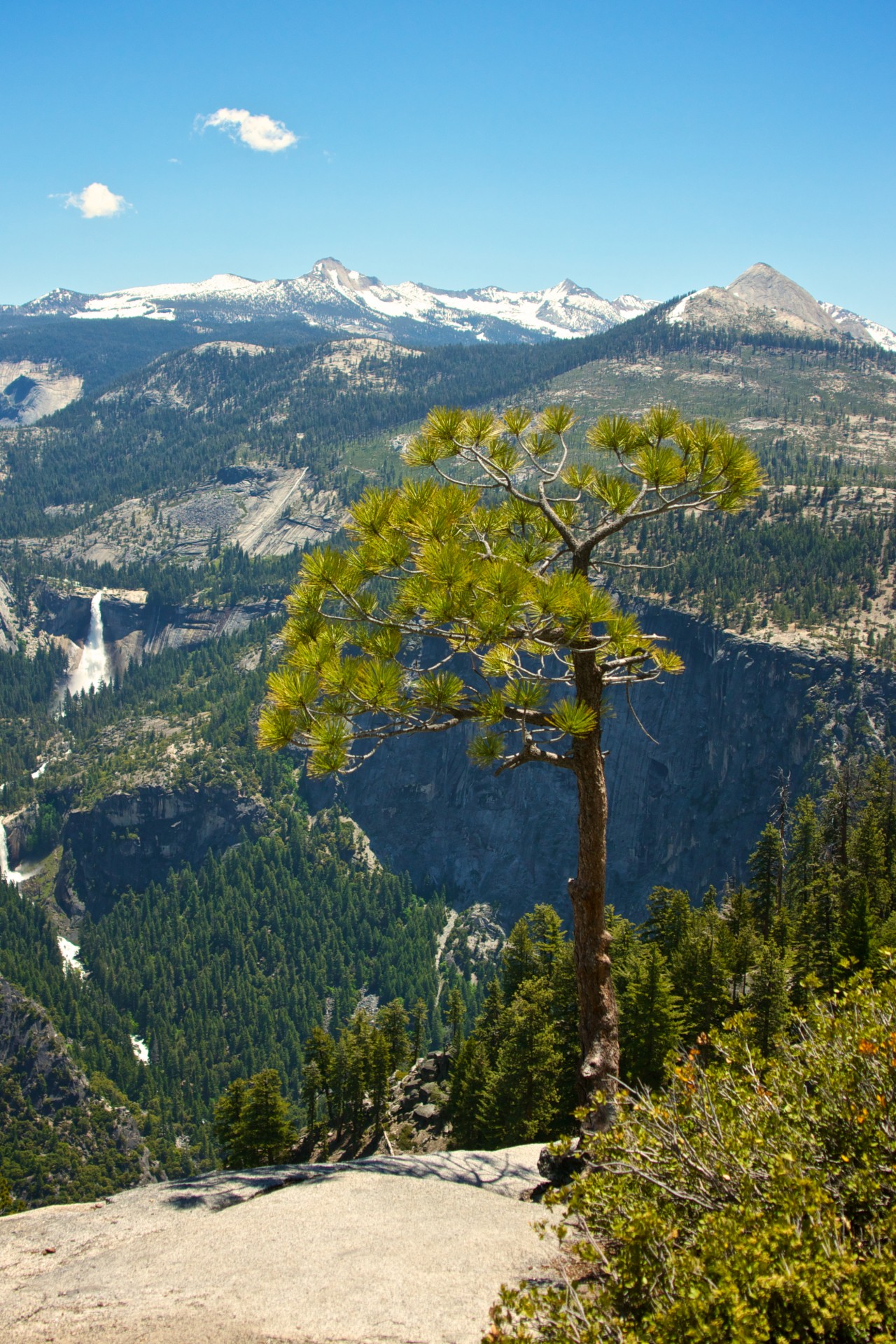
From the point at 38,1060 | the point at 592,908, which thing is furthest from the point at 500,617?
the point at 38,1060

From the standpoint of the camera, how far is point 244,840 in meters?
196

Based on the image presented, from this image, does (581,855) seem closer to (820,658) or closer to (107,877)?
(820,658)

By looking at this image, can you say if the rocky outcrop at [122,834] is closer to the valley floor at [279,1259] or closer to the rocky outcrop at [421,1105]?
the rocky outcrop at [421,1105]

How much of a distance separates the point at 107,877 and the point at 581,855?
21071cm

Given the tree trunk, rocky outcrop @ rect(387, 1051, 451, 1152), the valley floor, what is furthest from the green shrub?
rocky outcrop @ rect(387, 1051, 451, 1152)

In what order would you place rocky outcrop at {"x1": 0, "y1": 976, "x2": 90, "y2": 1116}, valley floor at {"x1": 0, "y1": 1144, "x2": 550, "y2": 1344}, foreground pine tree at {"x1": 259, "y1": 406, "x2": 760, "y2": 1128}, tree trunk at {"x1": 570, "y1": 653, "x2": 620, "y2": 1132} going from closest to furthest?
valley floor at {"x1": 0, "y1": 1144, "x2": 550, "y2": 1344} → foreground pine tree at {"x1": 259, "y1": 406, "x2": 760, "y2": 1128} → tree trunk at {"x1": 570, "y1": 653, "x2": 620, "y2": 1132} → rocky outcrop at {"x1": 0, "y1": 976, "x2": 90, "y2": 1116}

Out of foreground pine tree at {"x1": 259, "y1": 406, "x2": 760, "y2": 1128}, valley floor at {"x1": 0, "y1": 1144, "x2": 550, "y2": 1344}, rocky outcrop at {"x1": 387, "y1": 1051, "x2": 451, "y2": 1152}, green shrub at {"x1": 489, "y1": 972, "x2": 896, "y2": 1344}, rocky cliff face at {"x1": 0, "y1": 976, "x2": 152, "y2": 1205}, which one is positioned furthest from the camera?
rocky cliff face at {"x1": 0, "y1": 976, "x2": 152, "y2": 1205}

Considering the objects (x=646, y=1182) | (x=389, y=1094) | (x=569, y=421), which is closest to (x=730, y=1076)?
(x=646, y=1182)

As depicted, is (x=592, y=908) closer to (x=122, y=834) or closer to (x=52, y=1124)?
(x=52, y=1124)

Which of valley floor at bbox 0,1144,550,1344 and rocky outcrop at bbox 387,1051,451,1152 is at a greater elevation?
valley floor at bbox 0,1144,550,1344

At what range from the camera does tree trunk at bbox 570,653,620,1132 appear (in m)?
11.2

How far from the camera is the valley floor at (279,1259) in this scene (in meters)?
8.00

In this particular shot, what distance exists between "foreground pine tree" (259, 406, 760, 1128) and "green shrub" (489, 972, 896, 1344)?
308 cm

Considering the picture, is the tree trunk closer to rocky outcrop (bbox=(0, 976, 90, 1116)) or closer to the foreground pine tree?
the foreground pine tree
